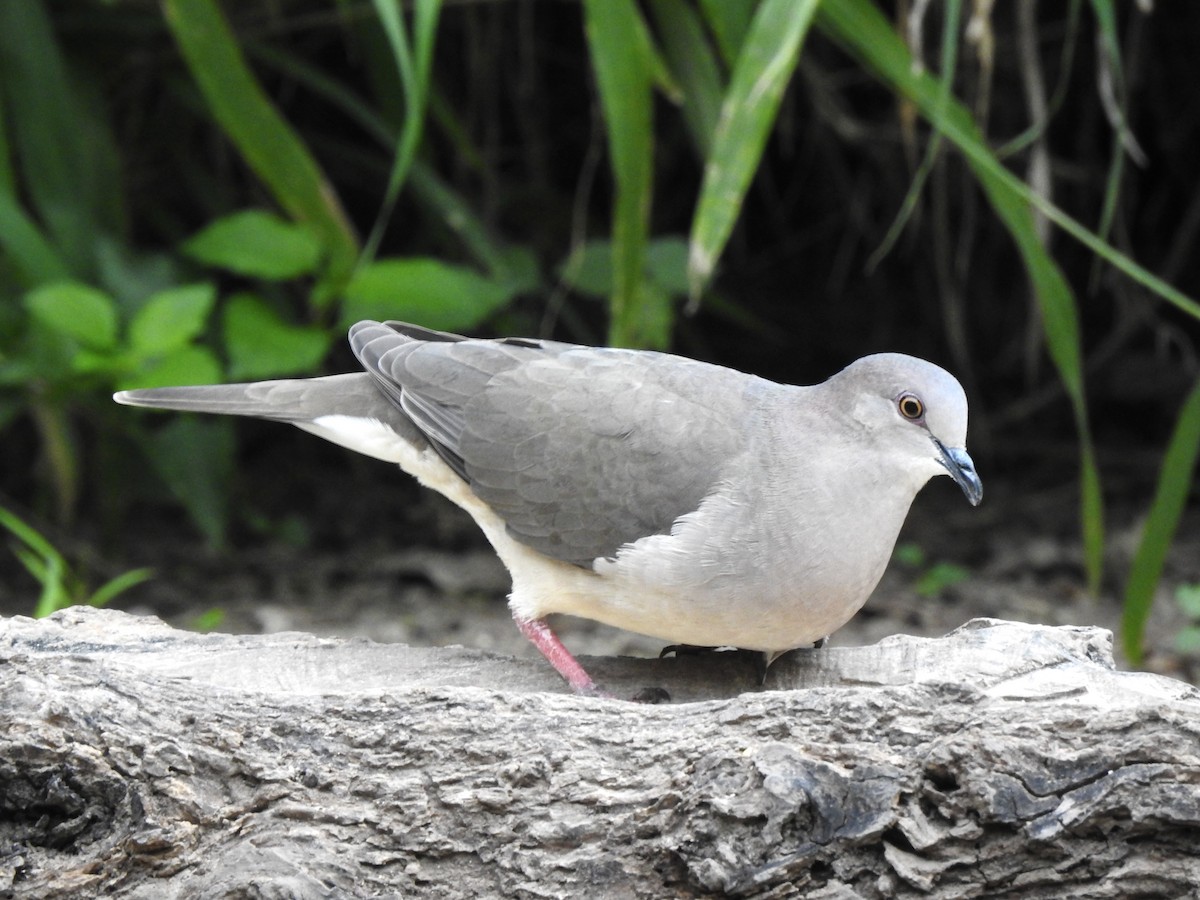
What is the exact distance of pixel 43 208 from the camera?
4.39 metres

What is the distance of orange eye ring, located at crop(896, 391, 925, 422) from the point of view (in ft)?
8.25

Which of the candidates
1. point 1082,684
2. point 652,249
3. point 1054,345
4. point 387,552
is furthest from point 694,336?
point 1082,684

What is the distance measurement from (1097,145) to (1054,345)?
7.27 ft

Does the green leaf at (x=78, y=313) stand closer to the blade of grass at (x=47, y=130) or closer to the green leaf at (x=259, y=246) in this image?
the green leaf at (x=259, y=246)

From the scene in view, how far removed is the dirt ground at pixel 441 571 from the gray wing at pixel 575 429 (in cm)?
139

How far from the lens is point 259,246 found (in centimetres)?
416

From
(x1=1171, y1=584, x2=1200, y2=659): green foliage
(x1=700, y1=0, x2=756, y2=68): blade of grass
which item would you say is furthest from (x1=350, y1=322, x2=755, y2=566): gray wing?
(x1=1171, y1=584, x2=1200, y2=659): green foliage

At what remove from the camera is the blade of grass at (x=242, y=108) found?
3.83 m

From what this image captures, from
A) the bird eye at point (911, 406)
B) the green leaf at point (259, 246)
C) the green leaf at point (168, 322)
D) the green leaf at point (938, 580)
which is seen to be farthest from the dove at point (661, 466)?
the green leaf at point (938, 580)

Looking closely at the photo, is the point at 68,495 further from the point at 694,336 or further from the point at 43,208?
the point at 694,336

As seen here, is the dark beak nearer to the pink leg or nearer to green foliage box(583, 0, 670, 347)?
the pink leg

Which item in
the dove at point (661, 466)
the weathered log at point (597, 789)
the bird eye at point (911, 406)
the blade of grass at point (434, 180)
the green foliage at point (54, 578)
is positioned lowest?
the weathered log at point (597, 789)

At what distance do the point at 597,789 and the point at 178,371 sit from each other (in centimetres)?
216

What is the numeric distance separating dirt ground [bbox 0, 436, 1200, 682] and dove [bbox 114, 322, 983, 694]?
137 centimetres
